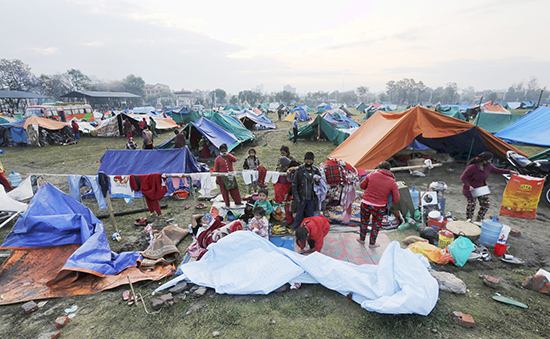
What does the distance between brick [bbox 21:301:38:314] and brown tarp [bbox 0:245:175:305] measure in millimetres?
183

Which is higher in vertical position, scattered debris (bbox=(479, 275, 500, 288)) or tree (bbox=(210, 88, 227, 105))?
tree (bbox=(210, 88, 227, 105))

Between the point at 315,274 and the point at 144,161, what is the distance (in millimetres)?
7505

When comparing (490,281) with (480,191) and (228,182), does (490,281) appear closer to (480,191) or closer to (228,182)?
(480,191)

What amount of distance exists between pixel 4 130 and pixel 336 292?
24806 mm

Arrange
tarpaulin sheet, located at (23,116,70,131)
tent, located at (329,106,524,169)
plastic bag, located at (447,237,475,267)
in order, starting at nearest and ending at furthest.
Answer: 1. plastic bag, located at (447,237,475,267)
2. tent, located at (329,106,524,169)
3. tarpaulin sheet, located at (23,116,70,131)

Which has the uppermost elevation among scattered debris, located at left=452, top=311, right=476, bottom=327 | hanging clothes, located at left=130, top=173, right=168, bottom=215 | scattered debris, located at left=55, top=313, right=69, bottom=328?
hanging clothes, located at left=130, top=173, right=168, bottom=215

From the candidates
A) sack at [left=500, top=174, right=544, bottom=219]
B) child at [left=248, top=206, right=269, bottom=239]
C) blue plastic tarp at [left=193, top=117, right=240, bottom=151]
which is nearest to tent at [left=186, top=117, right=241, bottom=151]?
blue plastic tarp at [left=193, top=117, right=240, bottom=151]

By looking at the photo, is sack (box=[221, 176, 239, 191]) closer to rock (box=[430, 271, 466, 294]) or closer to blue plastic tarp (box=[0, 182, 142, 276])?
blue plastic tarp (box=[0, 182, 142, 276])

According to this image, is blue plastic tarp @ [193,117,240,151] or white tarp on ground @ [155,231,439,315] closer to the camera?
white tarp on ground @ [155,231,439,315]

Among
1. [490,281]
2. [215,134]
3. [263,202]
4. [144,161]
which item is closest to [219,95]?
[215,134]

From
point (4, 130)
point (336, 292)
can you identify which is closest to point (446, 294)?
point (336, 292)

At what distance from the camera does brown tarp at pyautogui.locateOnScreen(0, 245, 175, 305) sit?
12.6 ft

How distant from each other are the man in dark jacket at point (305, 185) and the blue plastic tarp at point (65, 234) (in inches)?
129

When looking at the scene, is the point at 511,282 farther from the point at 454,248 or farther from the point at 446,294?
the point at 446,294
